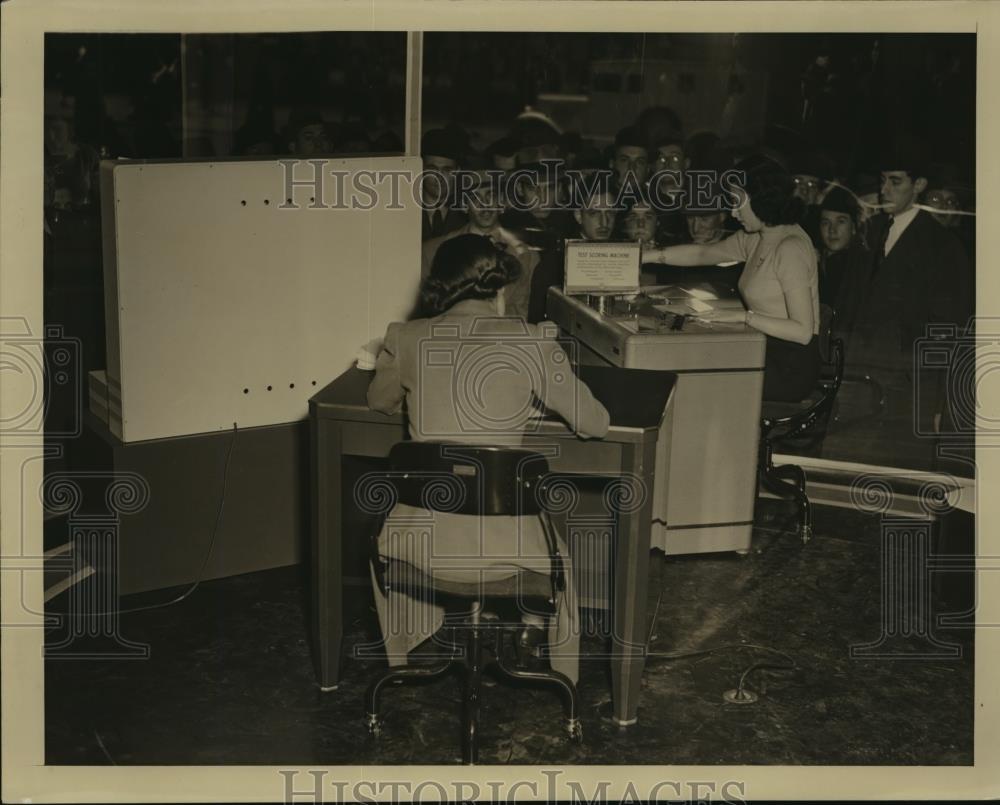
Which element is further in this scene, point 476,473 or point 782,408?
point 782,408

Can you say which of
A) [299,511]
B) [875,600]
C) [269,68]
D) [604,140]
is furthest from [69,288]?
[604,140]

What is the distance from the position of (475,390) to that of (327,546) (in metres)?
0.73

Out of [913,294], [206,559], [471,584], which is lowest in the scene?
[206,559]

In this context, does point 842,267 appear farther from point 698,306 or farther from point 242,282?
point 242,282

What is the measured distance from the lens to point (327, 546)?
11.8 feet

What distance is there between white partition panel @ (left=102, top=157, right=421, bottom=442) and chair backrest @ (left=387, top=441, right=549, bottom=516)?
1.31 metres

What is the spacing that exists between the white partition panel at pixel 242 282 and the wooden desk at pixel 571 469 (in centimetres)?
64

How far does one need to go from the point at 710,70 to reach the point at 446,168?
232 cm

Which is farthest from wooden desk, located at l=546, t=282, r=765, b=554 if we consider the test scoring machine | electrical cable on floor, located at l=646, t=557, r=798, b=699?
electrical cable on floor, located at l=646, t=557, r=798, b=699

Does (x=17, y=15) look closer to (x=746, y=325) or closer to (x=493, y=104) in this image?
(x=746, y=325)

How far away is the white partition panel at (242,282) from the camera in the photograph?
3971 mm

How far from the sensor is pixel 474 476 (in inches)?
120

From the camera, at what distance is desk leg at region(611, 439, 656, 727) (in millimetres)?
3416

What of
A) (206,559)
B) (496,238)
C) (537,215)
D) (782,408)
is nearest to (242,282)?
(206,559)
